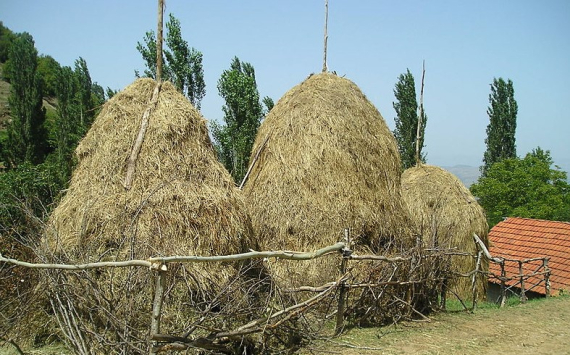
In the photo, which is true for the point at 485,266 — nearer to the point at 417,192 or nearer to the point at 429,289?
the point at 417,192

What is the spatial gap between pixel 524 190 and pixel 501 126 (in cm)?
497

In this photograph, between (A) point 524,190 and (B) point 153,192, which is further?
(A) point 524,190

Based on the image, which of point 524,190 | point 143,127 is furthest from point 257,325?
point 524,190

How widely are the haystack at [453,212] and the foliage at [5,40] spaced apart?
1763 inches

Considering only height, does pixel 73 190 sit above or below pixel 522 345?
above

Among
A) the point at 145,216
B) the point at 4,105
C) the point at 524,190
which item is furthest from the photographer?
the point at 4,105

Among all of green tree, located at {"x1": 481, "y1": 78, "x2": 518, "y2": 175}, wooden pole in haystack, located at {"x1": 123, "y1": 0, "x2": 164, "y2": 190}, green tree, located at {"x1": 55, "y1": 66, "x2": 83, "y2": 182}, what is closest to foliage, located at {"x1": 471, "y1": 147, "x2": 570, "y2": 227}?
green tree, located at {"x1": 481, "y1": 78, "x2": 518, "y2": 175}

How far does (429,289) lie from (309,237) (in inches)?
87.4

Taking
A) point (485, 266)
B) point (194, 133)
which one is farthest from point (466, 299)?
point (194, 133)

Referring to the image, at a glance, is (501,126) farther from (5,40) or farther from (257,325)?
(5,40)

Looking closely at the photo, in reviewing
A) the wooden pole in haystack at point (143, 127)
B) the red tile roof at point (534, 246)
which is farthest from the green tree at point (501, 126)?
the wooden pole in haystack at point (143, 127)

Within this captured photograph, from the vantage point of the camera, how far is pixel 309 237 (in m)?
8.20

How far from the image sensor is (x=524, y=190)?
95.6 ft

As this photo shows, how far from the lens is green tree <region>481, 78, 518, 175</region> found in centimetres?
3200
